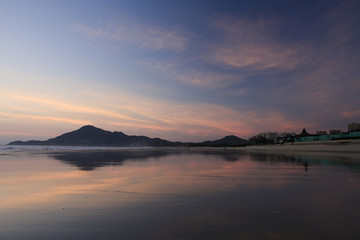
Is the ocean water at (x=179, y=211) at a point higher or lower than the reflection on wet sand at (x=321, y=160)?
lower

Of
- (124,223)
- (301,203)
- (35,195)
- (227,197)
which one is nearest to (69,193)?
(35,195)

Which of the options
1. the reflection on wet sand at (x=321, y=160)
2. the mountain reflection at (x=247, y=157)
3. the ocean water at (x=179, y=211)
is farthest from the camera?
the mountain reflection at (x=247, y=157)

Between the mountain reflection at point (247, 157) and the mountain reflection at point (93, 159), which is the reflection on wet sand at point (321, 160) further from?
the mountain reflection at point (93, 159)

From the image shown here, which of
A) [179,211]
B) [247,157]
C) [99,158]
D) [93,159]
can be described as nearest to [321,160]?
[247,157]

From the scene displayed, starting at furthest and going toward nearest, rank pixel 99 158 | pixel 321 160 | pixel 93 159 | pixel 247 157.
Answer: pixel 247 157, pixel 99 158, pixel 93 159, pixel 321 160

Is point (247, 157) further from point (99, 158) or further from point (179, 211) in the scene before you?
point (179, 211)

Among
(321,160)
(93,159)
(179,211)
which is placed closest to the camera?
(179,211)

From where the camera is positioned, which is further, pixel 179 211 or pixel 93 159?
pixel 93 159

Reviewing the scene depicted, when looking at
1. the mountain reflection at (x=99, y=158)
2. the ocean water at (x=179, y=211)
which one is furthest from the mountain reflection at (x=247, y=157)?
the ocean water at (x=179, y=211)

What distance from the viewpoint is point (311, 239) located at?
5.50 meters

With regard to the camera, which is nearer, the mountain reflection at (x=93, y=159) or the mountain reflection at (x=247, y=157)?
the mountain reflection at (x=93, y=159)

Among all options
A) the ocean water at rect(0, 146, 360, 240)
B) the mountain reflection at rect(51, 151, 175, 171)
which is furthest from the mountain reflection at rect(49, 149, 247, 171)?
the ocean water at rect(0, 146, 360, 240)

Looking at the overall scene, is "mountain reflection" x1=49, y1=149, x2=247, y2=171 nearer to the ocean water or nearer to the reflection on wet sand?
the reflection on wet sand

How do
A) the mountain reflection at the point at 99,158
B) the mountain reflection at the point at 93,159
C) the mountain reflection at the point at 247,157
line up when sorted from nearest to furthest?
the mountain reflection at the point at 93,159, the mountain reflection at the point at 247,157, the mountain reflection at the point at 99,158
